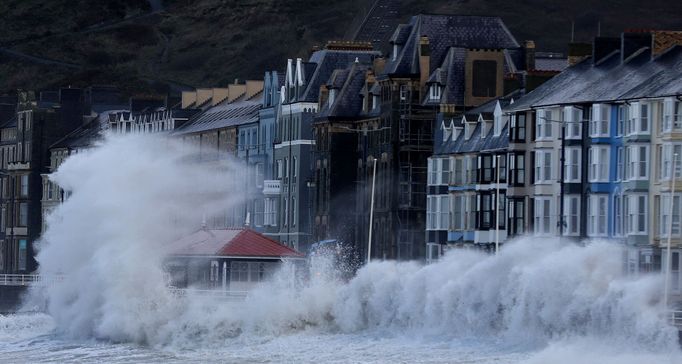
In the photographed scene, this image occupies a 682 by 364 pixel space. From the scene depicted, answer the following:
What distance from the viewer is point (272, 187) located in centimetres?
14012

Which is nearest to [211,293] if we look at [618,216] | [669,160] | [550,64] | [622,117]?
[618,216]

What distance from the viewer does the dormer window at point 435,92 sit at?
398 ft

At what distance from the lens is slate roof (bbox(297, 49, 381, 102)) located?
136875mm

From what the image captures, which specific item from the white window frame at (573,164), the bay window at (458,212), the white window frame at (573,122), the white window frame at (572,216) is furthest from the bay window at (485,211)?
the white window frame at (573,122)

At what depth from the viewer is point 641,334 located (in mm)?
74688

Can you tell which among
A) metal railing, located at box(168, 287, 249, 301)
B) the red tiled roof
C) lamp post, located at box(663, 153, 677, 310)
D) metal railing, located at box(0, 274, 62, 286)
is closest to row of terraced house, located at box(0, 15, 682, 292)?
lamp post, located at box(663, 153, 677, 310)

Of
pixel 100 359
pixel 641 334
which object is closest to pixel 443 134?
pixel 100 359

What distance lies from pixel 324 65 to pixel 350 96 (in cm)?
673

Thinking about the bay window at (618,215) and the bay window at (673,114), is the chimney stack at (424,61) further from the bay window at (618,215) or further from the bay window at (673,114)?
the bay window at (673,114)

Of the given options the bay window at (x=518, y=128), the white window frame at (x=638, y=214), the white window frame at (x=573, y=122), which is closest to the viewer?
the white window frame at (x=638, y=214)

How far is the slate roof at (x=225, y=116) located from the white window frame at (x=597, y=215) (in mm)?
51044

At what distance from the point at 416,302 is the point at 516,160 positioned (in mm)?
15714

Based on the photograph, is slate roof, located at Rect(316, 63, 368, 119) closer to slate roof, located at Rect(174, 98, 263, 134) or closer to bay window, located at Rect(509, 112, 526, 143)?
slate roof, located at Rect(174, 98, 263, 134)

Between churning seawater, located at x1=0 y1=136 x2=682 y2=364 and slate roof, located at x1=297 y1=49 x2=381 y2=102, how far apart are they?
67.2ft
